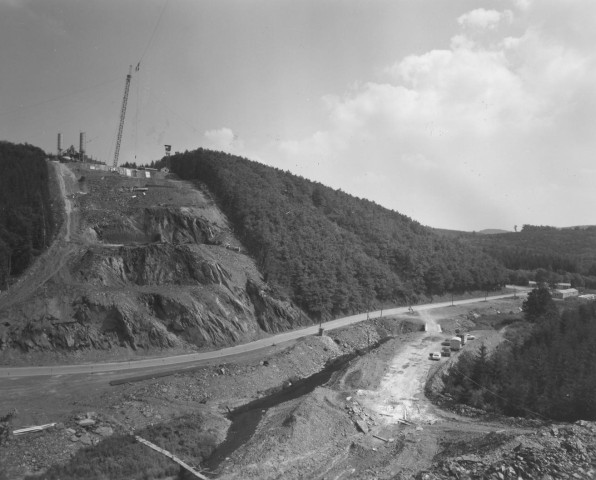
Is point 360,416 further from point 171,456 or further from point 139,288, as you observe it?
point 139,288

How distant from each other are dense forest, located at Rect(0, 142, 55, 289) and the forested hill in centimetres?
3090

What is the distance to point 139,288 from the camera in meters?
54.5

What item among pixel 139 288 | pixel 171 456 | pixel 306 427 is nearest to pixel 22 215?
pixel 139 288

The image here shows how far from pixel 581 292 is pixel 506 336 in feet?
215

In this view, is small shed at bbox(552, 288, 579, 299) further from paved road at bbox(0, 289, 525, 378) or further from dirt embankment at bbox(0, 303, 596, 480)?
dirt embankment at bbox(0, 303, 596, 480)

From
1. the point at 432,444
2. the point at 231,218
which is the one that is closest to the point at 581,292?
the point at 231,218

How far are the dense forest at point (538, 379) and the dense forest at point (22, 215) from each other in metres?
53.3

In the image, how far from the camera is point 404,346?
5881 centimetres

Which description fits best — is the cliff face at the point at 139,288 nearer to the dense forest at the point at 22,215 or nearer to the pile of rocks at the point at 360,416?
the dense forest at the point at 22,215

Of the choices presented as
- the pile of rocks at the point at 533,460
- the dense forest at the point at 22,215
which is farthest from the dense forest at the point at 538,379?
the dense forest at the point at 22,215

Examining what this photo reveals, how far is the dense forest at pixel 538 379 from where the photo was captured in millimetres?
34688

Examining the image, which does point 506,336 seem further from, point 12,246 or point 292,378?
point 12,246

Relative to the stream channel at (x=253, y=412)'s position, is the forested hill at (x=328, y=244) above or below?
above

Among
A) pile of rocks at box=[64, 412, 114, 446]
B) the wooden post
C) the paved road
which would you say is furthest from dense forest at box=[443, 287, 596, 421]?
pile of rocks at box=[64, 412, 114, 446]
